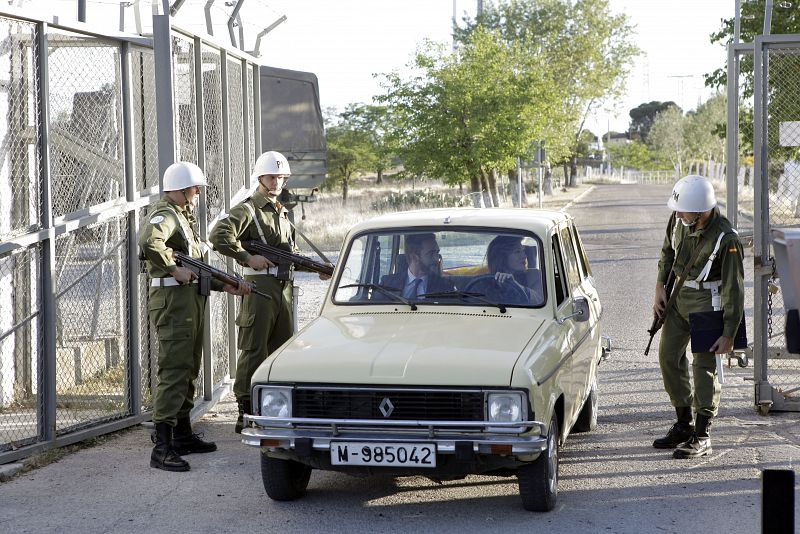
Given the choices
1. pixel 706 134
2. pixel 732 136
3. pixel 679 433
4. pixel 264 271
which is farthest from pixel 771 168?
pixel 706 134

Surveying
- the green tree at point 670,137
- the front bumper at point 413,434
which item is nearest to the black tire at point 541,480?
the front bumper at point 413,434

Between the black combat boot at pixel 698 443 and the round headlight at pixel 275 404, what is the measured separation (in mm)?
2872

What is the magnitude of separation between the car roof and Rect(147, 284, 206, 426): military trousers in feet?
3.98

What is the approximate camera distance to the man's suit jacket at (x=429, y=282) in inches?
276

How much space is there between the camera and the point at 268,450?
6.03 m

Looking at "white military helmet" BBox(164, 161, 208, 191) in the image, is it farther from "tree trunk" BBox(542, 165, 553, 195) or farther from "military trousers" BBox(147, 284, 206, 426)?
"tree trunk" BBox(542, 165, 553, 195)

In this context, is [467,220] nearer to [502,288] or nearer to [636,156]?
[502,288]

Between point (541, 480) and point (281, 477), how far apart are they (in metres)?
1.45

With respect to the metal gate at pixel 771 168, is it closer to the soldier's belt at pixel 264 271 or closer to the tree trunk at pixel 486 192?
the soldier's belt at pixel 264 271

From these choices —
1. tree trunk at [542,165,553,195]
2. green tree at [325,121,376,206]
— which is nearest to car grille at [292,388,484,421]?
green tree at [325,121,376,206]

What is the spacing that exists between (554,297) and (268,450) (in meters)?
2.01

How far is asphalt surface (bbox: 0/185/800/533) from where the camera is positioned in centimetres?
604

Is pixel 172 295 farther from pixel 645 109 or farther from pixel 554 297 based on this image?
pixel 645 109

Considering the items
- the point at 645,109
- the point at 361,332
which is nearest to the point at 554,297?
the point at 361,332
